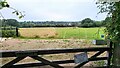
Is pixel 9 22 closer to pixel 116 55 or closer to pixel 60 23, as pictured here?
pixel 60 23

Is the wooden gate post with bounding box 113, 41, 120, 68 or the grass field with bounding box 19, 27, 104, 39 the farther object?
the grass field with bounding box 19, 27, 104, 39

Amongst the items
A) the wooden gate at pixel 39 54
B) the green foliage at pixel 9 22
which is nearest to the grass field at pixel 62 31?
the wooden gate at pixel 39 54

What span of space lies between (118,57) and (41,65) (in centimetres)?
127

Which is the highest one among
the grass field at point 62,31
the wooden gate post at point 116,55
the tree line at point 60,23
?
the tree line at point 60,23

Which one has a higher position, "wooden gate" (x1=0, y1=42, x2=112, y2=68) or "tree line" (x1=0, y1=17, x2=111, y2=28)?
"tree line" (x1=0, y1=17, x2=111, y2=28)

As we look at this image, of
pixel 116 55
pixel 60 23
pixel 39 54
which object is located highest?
pixel 60 23

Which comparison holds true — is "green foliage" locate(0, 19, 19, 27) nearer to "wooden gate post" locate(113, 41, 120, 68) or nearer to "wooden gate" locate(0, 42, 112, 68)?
"wooden gate" locate(0, 42, 112, 68)

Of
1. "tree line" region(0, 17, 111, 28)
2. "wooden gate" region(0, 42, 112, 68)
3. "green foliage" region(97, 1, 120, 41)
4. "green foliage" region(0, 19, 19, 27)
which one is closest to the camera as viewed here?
"green foliage" region(0, 19, 19, 27)

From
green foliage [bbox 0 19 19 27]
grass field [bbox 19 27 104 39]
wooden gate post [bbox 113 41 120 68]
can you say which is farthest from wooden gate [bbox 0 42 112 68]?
green foliage [bbox 0 19 19 27]

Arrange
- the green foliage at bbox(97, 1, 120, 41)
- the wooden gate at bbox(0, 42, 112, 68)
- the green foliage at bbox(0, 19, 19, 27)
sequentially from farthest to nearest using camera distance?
the green foliage at bbox(97, 1, 120, 41) → the wooden gate at bbox(0, 42, 112, 68) → the green foliage at bbox(0, 19, 19, 27)

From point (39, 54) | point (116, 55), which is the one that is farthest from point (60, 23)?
point (116, 55)

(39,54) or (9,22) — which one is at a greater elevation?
(9,22)

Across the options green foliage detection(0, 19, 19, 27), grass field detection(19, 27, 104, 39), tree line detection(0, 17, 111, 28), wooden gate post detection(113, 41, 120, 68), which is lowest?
wooden gate post detection(113, 41, 120, 68)

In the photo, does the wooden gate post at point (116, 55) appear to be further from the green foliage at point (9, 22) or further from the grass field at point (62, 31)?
the green foliage at point (9, 22)
